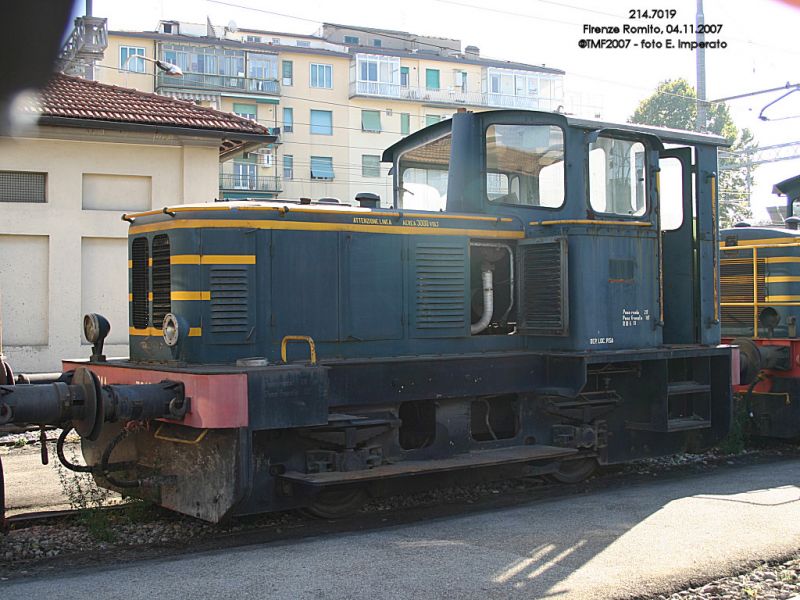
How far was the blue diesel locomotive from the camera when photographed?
18.9 feet

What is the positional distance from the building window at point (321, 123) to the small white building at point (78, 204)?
2731cm

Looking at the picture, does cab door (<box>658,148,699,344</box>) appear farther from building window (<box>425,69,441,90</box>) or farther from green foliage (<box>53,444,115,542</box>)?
building window (<box>425,69,441,90</box>)

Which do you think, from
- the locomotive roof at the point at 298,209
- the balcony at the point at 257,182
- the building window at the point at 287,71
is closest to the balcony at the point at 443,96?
the building window at the point at 287,71

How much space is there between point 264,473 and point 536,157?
3.79 metres

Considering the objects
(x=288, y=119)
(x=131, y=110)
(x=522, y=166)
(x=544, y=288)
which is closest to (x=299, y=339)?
(x=544, y=288)

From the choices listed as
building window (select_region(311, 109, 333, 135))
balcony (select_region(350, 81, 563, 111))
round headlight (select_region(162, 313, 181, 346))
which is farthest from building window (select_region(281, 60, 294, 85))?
round headlight (select_region(162, 313, 181, 346))

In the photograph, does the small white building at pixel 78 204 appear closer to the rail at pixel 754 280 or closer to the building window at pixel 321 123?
the rail at pixel 754 280

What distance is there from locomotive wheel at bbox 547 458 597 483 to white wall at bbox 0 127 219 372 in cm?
894

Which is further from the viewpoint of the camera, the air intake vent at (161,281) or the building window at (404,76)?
the building window at (404,76)

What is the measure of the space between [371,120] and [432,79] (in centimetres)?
464

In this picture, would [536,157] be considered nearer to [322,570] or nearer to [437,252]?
[437,252]

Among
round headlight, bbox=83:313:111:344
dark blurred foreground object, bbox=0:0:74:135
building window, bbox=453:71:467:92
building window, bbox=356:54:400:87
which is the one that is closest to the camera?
dark blurred foreground object, bbox=0:0:74:135

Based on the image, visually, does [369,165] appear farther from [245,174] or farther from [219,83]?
[219,83]

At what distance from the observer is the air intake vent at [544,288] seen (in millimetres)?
7227
